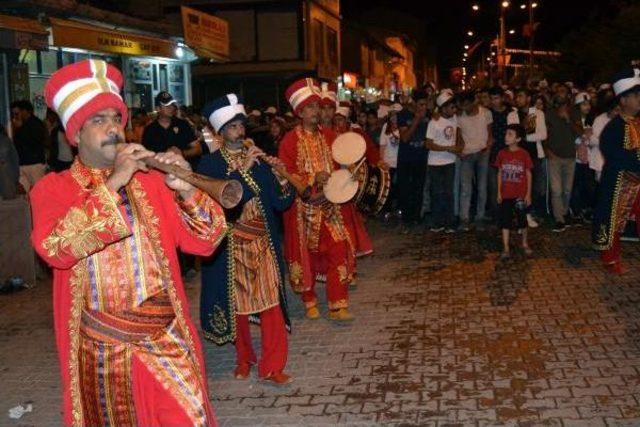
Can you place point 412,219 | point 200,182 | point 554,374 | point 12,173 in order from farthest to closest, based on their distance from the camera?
point 412,219 < point 12,173 < point 554,374 < point 200,182

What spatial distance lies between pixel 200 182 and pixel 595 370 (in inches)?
154

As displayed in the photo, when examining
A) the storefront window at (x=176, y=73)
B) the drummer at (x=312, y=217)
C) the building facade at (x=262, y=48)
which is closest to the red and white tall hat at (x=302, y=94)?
the drummer at (x=312, y=217)

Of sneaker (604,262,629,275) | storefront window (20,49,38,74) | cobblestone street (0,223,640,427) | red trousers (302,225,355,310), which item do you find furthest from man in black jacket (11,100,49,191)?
sneaker (604,262,629,275)

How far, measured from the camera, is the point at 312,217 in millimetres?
7559

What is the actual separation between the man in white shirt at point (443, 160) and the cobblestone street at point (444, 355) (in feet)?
9.32

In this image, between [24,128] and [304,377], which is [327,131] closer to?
[304,377]

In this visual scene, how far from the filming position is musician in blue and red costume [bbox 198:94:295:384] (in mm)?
5922

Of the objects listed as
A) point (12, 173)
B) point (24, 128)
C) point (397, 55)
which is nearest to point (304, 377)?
point (12, 173)

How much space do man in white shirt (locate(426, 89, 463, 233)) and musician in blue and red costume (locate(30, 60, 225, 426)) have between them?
971cm

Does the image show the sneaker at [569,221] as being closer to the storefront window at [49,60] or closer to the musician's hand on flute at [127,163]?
the storefront window at [49,60]

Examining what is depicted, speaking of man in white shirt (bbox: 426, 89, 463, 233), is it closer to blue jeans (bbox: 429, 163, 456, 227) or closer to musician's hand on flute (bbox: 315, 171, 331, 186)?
blue jeans (bbox: 429, 163, 456, 227)

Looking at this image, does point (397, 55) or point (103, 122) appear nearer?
point (103, 122)

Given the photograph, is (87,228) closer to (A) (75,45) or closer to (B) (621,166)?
(B) (621,166)

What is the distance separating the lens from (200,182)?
3.13 meters
